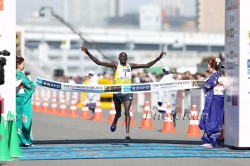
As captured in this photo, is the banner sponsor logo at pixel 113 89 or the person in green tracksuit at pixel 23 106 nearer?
the person in green tracksuit at pixel 23 106

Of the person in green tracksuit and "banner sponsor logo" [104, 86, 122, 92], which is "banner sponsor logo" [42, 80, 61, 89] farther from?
"banner sponsor logo" [104, 86, 122, 92]

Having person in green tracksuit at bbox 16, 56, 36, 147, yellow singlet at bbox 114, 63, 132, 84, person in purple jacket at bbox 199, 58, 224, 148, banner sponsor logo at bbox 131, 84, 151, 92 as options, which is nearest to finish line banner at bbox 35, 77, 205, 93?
banner sponsor logo at bbox 131, 84, 151, 92

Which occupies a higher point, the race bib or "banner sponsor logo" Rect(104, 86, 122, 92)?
the race bib

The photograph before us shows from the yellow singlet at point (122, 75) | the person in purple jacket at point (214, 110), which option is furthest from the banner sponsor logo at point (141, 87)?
the person in purple jacket at point (214, 110)

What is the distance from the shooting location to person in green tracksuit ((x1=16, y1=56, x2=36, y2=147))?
52.6 feet

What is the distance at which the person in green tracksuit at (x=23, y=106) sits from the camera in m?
16.0

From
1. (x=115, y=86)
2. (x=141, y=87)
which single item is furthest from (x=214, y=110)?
(x=115, y=86)

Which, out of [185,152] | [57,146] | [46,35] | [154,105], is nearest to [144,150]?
[185,152]

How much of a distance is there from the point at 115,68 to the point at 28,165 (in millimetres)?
4988

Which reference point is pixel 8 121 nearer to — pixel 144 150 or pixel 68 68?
pixel 144 150

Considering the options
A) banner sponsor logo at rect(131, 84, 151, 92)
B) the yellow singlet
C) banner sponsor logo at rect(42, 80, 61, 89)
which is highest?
the yellow singlet

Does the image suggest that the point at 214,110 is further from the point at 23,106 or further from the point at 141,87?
the point at 23,106

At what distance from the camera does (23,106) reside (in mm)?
16281

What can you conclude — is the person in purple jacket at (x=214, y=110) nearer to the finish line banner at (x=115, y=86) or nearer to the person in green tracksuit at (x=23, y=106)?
the finish line banner at (x=115, y=86)
